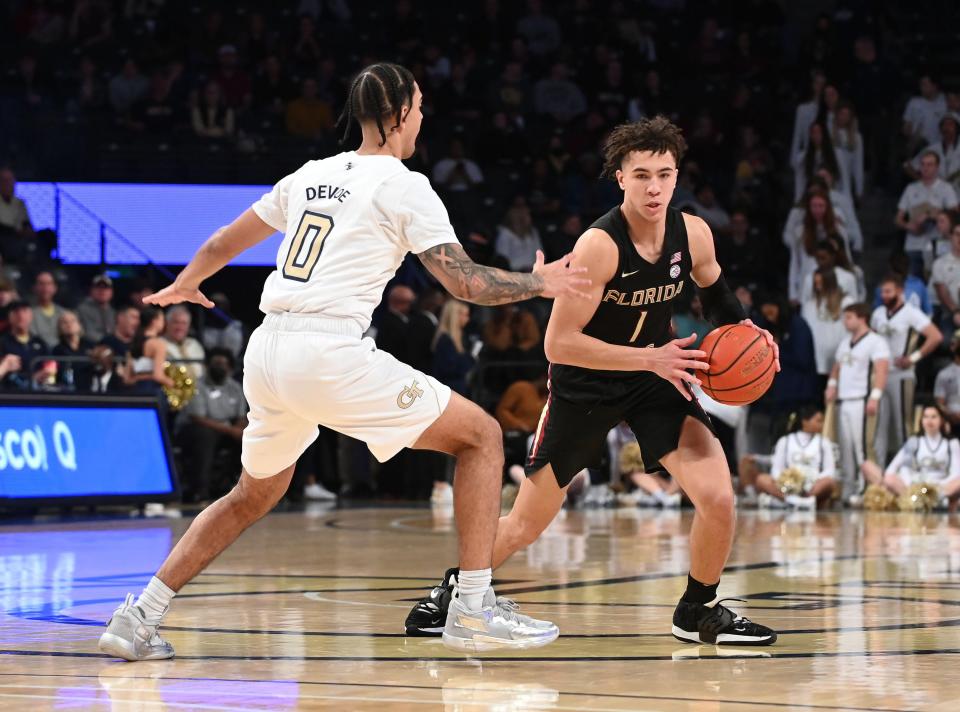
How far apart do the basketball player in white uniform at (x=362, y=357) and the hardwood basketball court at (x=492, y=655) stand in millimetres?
216

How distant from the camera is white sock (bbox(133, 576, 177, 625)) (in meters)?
5.49

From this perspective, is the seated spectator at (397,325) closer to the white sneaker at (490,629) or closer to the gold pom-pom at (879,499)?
the gold pom-pom at (879,499)

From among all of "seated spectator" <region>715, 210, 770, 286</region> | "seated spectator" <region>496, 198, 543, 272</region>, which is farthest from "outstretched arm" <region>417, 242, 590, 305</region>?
"seated spectator" <region>715, 210, 770, 286</region>

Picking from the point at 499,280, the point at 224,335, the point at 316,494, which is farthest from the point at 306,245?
the point at 224,335

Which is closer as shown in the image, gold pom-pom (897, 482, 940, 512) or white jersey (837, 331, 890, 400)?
gold pom-pom (897, 482, 940, 512)

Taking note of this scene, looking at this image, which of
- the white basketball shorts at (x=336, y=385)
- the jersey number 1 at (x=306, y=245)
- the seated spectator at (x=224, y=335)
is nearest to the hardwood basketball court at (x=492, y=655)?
the white basketball shorts at (x=336, y=385)

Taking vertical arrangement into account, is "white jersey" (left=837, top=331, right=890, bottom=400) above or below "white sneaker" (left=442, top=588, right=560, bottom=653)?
above

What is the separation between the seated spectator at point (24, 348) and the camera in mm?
14672

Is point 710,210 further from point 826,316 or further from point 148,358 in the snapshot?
point 148,358

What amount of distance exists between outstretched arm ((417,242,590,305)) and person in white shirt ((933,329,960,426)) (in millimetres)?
10777

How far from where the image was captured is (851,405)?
15.6 meters

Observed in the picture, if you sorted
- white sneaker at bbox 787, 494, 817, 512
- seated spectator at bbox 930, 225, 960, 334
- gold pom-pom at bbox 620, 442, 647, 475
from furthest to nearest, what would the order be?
gold pom-pom at bbox 620, 442, 647, 475 < seated spectator at bbox 930, 225, 960, 334 < white sneaker at bbox 787, 494, 817, 512

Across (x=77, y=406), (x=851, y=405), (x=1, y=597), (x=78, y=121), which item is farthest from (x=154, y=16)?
(x=1, y=597)

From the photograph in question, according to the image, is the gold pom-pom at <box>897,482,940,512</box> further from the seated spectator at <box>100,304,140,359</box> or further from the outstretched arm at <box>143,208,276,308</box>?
the outstretched arm at <box>143,208,276,308</box>
